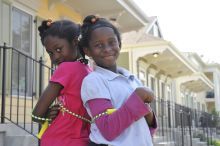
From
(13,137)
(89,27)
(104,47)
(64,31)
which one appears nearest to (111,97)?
(104,47)

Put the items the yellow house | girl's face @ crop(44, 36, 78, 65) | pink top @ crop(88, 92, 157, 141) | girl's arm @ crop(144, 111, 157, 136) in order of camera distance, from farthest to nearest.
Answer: the yellow house
girl's face @ crop(44, 36, 78, 65)
girl's arm @ crop(144, 111, 157, 136)
pink top @ crop(88, 92, 157, 141)

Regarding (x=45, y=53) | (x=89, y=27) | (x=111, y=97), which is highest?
(x=45, y=53)

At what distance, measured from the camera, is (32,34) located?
8.09 meters

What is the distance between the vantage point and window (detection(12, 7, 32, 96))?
293 inches

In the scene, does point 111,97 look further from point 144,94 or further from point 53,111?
point 53,111

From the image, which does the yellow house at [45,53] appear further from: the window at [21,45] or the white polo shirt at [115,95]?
the white polo shirt at [115,95]

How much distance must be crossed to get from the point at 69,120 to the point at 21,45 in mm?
6141

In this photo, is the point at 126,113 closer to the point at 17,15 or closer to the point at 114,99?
the point at 114,99

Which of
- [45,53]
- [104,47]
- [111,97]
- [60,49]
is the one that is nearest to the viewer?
[111,97]

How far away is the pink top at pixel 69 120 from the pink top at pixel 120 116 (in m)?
0.22

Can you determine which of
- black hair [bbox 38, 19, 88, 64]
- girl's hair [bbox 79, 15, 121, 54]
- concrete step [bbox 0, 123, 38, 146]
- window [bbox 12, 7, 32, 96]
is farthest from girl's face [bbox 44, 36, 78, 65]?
window [bbox 12, 7, 32, 96]

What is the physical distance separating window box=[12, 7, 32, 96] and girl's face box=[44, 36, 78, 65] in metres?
5.43

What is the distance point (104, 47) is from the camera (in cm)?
190

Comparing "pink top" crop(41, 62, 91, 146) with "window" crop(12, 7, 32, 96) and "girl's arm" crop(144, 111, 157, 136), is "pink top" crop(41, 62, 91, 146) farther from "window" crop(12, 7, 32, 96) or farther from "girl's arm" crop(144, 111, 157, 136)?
"window" crop(12, 7, 32, 96)
